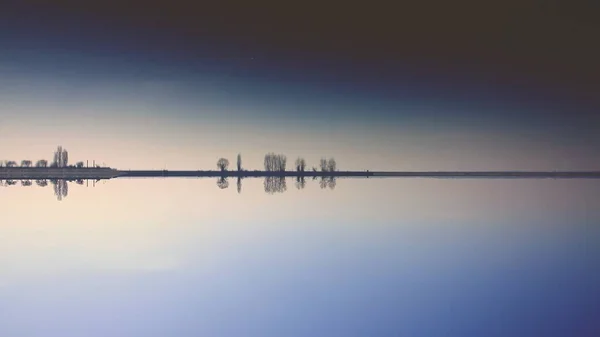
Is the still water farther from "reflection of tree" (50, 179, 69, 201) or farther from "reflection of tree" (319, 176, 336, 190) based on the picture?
"reflection of tree" (319, 176, 336, 190)

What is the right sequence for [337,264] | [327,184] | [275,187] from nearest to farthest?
[337,264]
[275,187]
[327,184]

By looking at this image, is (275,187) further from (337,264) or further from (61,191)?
(337,264)

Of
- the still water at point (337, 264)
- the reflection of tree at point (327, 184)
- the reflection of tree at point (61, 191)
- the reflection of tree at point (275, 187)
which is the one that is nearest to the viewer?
the still water at point (337, 264)

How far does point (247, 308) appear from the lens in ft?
18.1

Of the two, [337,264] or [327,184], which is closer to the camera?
[337,264]

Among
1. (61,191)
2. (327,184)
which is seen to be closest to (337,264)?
(61,191)

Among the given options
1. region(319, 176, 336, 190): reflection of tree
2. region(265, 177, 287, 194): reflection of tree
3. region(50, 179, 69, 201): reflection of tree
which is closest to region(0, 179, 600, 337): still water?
region(50, 179, 69, 201): reflection of tree

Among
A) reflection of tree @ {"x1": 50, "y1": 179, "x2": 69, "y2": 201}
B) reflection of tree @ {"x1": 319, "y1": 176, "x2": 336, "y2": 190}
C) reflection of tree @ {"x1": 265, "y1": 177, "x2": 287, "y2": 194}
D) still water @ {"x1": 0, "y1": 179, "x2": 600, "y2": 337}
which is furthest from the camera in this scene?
reflection of tree @ {"x1": 319, "y1": 176, "x2": 336, "y2": 190}

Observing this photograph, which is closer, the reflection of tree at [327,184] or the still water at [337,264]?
the still water at [337,264]

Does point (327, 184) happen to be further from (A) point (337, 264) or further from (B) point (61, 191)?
(A) point (337, 264)

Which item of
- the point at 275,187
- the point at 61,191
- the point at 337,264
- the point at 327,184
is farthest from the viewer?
the point at 327,184

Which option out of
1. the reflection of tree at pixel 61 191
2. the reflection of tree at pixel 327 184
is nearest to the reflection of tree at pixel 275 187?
the reflection of tree at pixel 327 184

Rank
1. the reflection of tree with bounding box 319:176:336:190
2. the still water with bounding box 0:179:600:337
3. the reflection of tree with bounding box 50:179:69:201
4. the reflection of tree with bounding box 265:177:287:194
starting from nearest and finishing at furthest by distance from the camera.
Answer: the still water with bounding box 0:179:600:337 < the reflection of tree with bounding box 50:179:69:201 < the reflection of tree with bounding box 265:177:287:194 < the reflection of tree with bounding box 319:176:336:190

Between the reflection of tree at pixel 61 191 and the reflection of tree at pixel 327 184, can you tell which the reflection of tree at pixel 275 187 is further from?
→ the reflection of tree at pixel 61 191
